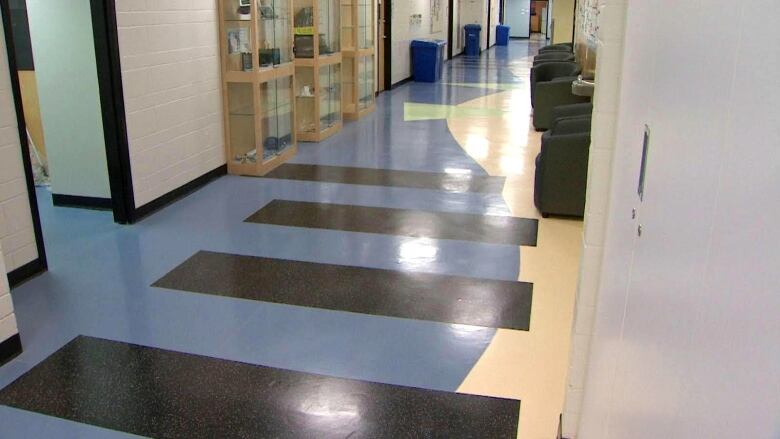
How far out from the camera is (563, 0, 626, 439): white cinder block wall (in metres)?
2.13

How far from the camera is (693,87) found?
1048mm

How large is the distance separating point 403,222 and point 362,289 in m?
1.31

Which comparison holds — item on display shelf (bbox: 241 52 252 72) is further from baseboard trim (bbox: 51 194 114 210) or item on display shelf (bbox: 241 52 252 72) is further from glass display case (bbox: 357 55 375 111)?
glass display case (bbox: 357 55 375 111)

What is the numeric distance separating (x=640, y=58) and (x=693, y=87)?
0.60m

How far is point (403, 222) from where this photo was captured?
518 centimetres

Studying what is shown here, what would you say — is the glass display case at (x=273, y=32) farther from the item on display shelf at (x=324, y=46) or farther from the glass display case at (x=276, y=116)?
the item on display shelf at (x=324, y=46)

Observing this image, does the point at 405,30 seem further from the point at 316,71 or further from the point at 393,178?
the point at 393,178

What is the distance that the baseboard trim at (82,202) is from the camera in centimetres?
538

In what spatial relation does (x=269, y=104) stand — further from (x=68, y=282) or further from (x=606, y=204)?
(x=606, y=204)

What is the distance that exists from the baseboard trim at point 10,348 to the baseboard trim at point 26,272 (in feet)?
2.75

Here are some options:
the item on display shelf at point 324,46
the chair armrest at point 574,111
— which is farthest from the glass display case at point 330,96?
the chair armrest at point 574,111

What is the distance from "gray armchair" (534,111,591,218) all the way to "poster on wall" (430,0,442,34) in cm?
1138

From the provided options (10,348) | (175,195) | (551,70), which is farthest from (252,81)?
(551,70)

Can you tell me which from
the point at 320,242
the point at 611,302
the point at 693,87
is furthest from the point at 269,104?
the point at 693,87
